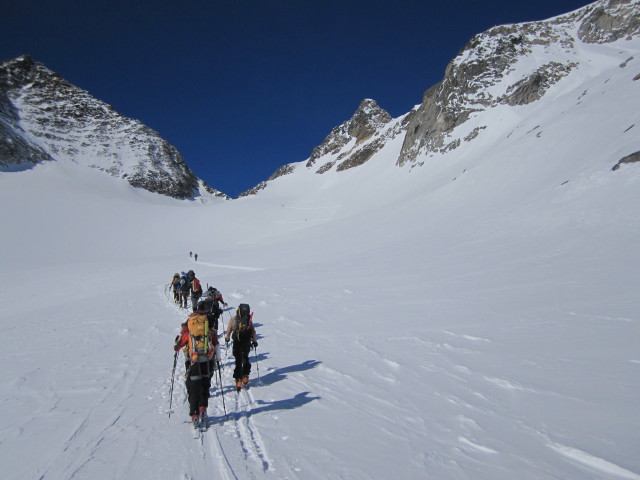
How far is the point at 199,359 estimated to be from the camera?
4.76m

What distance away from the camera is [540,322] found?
722 centimetres

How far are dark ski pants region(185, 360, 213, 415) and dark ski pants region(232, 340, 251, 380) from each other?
38.5 inches

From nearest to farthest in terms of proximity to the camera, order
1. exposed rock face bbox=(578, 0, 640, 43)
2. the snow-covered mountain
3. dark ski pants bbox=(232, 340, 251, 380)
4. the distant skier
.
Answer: dark ski pants bbox=(232, 340, 251, 380) → the distant skier → the snow-covered mountain → exposed rock face bbox=(578, 0, 640, 43)

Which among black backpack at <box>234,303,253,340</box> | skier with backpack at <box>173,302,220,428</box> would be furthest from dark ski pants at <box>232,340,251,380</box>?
skier with backpack at <box>173,302,220,428</box>

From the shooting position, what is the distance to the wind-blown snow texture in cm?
370

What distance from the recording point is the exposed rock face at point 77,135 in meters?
72.6

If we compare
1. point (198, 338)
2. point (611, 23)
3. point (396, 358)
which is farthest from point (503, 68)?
point (198, 338)

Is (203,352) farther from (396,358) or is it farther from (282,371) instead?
(396,358)

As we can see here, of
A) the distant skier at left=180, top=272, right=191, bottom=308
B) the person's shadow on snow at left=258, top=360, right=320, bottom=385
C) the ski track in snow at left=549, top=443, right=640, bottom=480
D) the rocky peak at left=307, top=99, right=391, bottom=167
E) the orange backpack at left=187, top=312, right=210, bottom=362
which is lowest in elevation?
the ski track in snow at left=549, top=443, right=640, bottom=480

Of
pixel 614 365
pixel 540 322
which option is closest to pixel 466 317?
pixel 540 322

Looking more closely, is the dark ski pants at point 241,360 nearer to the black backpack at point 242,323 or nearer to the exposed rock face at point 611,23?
the black backpack at point 242,323

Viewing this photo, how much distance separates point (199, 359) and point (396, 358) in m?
3.58

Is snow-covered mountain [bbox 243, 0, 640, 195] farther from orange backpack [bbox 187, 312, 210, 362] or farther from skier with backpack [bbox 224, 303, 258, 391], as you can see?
orange backpack [bbox 187, 312, 210, 362]

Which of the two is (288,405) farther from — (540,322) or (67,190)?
(67,190)
